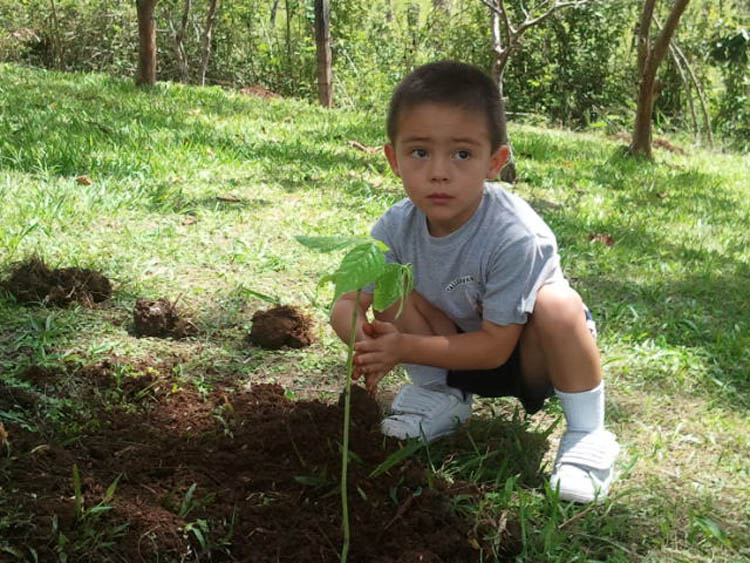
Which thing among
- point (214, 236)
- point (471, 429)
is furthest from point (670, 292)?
point (214, 236)

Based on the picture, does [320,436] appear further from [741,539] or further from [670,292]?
[670,292]

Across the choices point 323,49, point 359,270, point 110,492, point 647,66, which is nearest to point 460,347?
point 359,270

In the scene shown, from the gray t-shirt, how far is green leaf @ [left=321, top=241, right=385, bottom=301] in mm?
759

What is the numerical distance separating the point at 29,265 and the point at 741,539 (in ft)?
8.20

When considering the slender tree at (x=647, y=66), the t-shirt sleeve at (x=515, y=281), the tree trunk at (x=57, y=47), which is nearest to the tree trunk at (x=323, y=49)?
the slender tree at (x=647, y=66)

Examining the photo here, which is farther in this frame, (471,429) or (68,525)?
(471,429)

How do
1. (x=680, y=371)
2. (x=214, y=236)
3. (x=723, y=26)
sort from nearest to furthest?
(x=680, y=371)
(x=214, y=236)
(x=723, y=26)

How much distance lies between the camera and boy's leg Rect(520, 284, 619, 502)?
206 cm

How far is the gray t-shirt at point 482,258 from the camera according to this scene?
2.07 meters

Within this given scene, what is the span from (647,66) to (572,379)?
598 cm

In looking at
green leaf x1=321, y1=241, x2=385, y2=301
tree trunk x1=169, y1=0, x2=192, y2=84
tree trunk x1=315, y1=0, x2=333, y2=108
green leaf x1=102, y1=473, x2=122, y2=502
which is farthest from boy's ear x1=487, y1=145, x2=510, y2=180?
tree trunk x1=169, y1=0, x2=192, y2=84

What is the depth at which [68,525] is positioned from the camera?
1729 mm

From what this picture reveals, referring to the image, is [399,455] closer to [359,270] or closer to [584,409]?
[584,409]

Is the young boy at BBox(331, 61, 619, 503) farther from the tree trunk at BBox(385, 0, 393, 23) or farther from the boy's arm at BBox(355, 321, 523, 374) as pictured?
the tree trunk at BBox(385, 0, 393, 23)
